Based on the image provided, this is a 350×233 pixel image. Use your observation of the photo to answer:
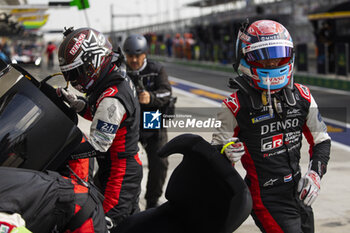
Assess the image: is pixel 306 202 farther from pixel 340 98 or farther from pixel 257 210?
pixel 340 98

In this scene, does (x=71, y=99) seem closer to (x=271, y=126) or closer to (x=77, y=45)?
(x=77, y=45)

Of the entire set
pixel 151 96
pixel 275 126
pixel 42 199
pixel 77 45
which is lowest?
pixel 151 96

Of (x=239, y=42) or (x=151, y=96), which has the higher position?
(x=239, y=42)

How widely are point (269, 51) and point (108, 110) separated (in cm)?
102

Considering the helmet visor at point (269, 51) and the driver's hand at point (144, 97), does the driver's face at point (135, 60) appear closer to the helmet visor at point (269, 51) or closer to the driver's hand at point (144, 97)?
Result: the driver's hand at point (144, 97)

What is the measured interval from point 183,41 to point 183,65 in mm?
5944

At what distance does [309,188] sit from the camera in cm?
305

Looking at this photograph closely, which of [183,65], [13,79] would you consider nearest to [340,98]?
[13,79]

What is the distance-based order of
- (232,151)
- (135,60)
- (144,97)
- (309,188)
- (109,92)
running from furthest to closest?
(135,60), (144,97), (109,92), (309,188), (232,151)

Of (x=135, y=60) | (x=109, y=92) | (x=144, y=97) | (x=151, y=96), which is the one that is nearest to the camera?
(x=109, y=92)

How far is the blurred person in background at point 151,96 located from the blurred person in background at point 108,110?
2.24 meters

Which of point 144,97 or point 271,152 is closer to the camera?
point 271,152

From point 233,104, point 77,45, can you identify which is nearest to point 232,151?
point 233,104

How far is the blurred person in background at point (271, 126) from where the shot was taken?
3.17 meters
